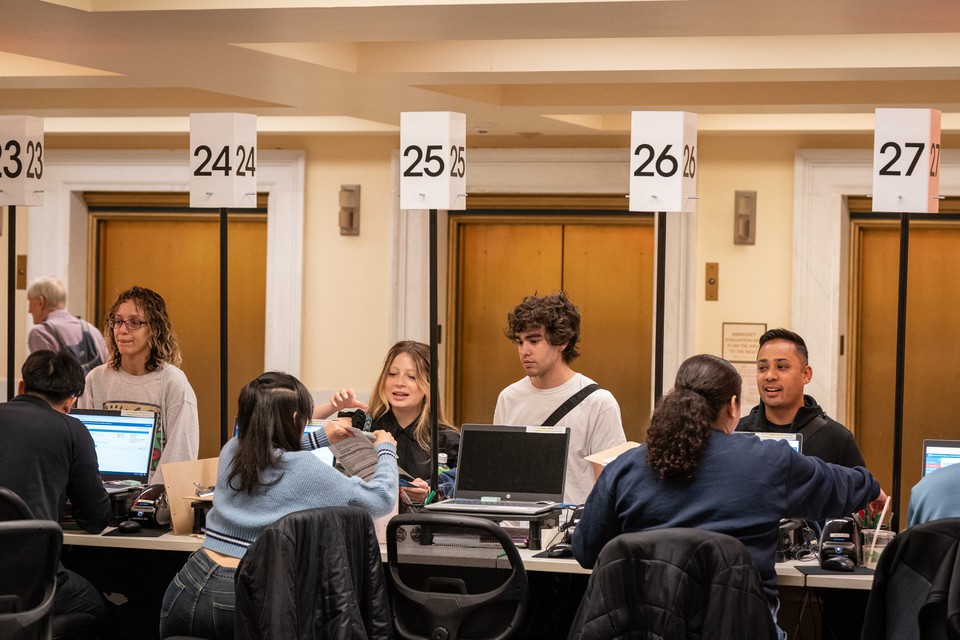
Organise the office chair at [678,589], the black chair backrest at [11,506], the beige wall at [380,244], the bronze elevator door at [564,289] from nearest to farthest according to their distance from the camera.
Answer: the office chair at [678,589] → the black chair backrest at [11,506] → the beige wall at [380,244] → the bronze elevator door at [564,289]

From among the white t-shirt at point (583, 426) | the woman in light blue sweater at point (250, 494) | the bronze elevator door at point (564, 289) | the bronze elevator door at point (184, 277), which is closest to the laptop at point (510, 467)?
the white t-shirt at point (583, 426)

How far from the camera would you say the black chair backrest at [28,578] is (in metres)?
3.69

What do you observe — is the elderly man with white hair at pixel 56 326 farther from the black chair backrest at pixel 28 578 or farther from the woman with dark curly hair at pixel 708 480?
the woman with dark curly hair at pixel 708 480

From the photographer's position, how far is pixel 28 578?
3.74 meters

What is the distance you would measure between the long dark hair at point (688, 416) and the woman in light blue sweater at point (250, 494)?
3.05 feet

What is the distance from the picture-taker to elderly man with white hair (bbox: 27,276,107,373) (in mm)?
7684

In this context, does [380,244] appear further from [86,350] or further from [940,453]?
[940,453]

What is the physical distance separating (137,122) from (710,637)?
244 inches

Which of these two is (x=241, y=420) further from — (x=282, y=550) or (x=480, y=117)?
(x=480, y=117)

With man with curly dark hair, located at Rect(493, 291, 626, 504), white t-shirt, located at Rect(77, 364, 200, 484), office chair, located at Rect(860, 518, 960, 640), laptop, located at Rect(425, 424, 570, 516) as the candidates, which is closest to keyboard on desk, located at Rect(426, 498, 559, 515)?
laptop, located at Rect(425, 424, 570, 516)

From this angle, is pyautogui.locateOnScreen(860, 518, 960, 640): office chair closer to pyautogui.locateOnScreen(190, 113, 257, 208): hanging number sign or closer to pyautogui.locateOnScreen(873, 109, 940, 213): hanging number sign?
pyautogui.locateOnScreen(873, 109, 940, 213): hanging number sign

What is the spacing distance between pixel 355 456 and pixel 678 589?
1.29m

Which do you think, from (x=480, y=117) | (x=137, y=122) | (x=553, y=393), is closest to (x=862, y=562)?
(x=553, y=393)

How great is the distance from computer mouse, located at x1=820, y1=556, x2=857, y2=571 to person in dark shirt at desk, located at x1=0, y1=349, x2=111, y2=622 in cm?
231
